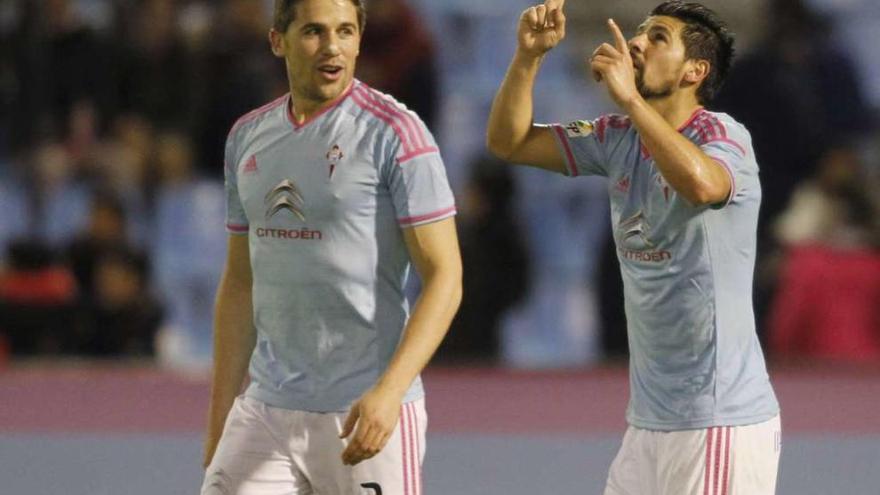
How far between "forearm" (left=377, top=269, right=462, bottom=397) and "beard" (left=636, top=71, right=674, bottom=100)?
0.79 metres

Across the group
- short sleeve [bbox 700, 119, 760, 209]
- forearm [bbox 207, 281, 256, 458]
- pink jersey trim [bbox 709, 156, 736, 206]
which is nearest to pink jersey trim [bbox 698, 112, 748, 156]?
short sleeve [bbox 700, 119, 760, 209]

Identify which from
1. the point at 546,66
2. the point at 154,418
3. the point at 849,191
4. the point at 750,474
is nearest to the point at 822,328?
the point at 849,191

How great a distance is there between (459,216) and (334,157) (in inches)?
251

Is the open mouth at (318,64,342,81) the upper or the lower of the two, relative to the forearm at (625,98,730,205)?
upper

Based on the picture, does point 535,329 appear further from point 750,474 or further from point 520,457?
point 750,474

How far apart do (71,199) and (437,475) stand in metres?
4.19

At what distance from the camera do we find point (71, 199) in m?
11.5

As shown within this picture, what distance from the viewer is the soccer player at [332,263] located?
176 inches

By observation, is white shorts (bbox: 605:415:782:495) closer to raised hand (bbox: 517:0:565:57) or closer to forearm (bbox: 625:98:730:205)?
forearm (bbox: 625:98:730:205)

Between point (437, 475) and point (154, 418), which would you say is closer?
point (437, 475)

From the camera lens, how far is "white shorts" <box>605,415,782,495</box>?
4688mm

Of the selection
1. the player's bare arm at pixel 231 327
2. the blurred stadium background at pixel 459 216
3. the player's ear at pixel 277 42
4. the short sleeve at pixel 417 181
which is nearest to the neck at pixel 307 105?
the player's ear at pixel 277 42

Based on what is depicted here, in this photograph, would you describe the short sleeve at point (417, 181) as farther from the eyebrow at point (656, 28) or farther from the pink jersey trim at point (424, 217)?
the eyebrow at point (656, 28)

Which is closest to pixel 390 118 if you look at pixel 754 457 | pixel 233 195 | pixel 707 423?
pixel 233 195
